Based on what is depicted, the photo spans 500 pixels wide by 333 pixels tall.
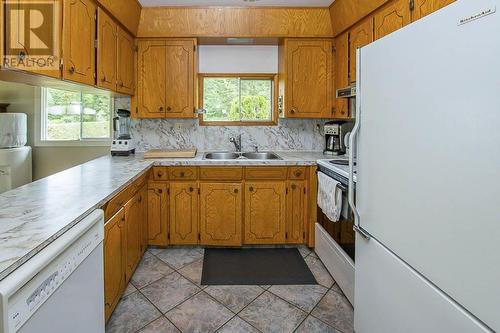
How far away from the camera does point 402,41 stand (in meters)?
1.31

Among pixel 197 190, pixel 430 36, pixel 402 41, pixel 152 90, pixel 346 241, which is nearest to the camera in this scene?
pixel 430 36

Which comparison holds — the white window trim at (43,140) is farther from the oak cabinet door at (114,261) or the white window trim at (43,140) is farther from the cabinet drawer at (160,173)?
the oak cabinet door at (114,261)

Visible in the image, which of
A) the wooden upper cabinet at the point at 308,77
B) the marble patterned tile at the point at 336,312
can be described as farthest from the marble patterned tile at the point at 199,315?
the wooden upper cabinet at the point at 308,77

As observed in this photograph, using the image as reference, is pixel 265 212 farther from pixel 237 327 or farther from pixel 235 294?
pixel 237 327

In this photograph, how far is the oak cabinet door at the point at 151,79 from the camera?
Result: 3.32m

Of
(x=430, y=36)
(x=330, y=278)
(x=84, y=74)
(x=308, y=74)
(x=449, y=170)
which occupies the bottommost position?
(x=330, y=278)

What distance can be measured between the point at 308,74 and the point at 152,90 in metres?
1.61

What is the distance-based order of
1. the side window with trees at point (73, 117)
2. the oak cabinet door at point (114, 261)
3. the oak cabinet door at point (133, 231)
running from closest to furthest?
the oak cabinet door at point (114, 261)
the oak cabinet door at point (133, 231)
the side window with trees at point (73, 117)

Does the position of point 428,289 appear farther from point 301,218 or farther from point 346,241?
point 301,218

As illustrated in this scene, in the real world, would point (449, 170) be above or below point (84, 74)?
below

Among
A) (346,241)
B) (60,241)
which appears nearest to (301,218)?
(346,241)

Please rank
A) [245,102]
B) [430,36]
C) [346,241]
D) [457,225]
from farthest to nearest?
1. [245,102]
2. [346,241]
3. [430,36]
4. [457,225]

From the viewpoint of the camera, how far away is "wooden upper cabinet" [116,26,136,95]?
290 centimetres

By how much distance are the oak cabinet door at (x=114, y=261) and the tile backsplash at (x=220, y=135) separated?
5.59 feet
